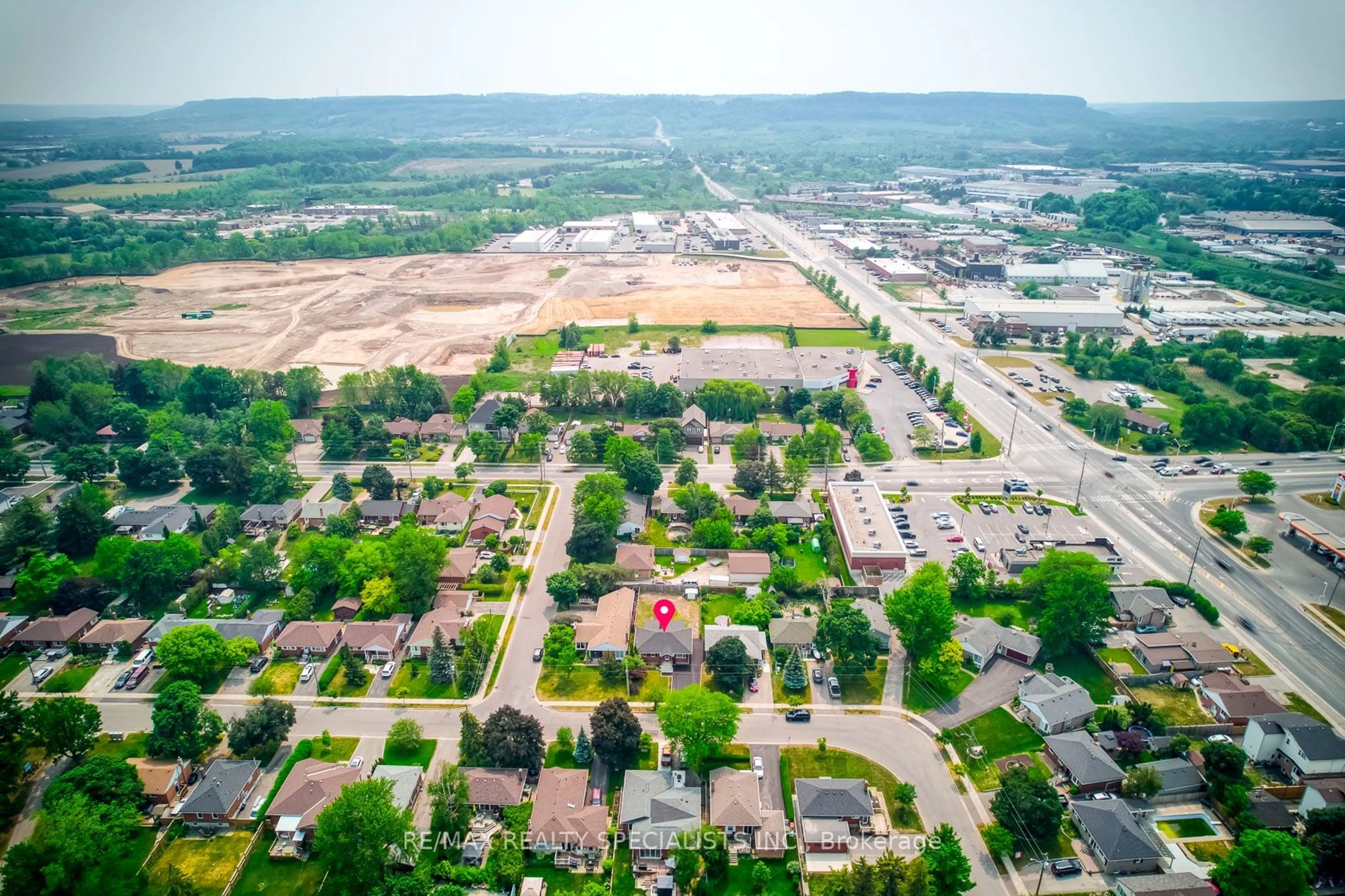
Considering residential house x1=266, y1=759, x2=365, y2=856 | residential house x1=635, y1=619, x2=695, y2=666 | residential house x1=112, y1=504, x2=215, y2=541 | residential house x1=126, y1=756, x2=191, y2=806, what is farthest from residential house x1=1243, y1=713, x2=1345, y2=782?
residential house x1=112, y1=504, x2=215, y2=541

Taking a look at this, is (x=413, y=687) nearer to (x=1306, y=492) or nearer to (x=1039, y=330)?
(x=1306, y=492)

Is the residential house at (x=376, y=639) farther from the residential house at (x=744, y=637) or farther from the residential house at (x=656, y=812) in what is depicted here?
the residential house at (x=744, y=637)

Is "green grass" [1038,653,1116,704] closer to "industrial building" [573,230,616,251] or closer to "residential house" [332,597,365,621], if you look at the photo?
"residential house" [332,597,365,621]

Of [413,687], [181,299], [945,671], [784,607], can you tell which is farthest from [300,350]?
[945,671]

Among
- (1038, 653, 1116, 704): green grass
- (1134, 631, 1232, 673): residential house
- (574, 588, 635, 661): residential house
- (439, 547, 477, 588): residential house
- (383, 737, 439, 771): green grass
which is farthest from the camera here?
(439, 547, 477, 588): residential house

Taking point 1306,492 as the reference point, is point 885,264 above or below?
above

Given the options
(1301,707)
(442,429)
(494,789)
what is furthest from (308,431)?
(1301,707)

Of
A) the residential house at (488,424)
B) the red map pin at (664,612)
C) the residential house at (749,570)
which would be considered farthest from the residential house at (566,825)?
the residential house at (488,424)
